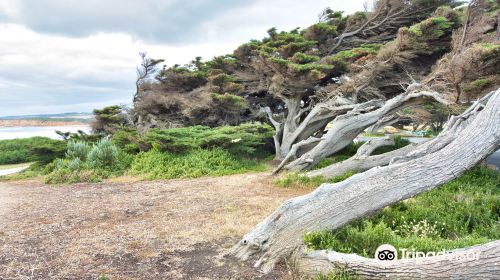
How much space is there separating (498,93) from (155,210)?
607 cm

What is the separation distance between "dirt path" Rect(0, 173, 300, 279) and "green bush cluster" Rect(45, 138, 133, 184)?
1.18 metres

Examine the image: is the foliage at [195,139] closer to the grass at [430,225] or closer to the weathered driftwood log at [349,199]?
the grass at [430,225]

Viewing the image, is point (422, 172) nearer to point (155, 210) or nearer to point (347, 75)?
point (155, 210)

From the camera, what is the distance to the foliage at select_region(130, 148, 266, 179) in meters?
10.8

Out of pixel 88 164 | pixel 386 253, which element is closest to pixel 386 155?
pixel 386 253

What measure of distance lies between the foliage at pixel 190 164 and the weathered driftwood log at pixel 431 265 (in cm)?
737

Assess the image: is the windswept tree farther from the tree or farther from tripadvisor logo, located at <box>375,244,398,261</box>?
the tree

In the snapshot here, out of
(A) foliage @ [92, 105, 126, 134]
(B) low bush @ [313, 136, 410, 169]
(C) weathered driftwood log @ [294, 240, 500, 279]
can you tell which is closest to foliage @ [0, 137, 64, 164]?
(A) foliage @ [92, 105, 126, 134]

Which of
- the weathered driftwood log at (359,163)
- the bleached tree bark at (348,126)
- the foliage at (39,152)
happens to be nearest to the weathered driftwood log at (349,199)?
the weathered driftwood log at (359,163)

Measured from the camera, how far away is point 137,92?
18.4 metres

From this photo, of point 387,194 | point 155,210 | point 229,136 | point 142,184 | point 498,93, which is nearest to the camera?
point 387,194

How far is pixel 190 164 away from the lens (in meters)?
11.3

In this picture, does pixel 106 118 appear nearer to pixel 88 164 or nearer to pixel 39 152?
pixel 39 152

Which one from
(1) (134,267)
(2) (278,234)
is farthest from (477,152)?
(1) (134,267)
